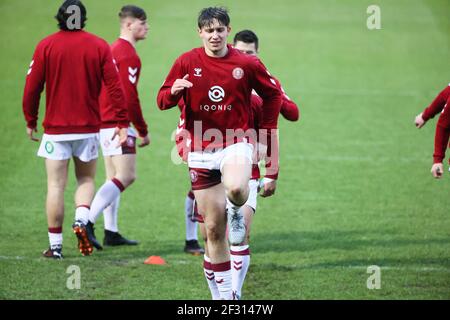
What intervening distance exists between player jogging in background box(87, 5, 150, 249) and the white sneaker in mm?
2568

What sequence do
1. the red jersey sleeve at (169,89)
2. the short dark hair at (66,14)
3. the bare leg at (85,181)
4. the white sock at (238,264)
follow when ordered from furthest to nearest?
1. the bare leg at (85,181)
2. the short dark hair at (66,14)
3. the white sock at (238,264)
4. the red jersey sleeve at (169,89)

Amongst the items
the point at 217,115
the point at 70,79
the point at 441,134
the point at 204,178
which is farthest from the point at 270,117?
the point at 70,79

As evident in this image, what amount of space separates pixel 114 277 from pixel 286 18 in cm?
2438

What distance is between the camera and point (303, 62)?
24.6 metres

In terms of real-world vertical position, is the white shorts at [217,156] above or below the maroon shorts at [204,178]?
above

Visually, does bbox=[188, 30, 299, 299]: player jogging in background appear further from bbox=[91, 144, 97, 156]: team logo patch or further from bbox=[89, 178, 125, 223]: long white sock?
bbox=[89, 178, 125, 223]: long white sock

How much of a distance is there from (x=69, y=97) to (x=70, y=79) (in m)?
0.17

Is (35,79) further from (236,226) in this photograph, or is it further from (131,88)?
(236,226)

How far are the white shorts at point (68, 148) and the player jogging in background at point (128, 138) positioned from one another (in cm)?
61

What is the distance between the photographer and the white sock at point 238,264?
756cm

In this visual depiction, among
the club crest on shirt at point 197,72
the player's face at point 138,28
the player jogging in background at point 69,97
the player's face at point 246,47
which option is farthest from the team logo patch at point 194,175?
the player's face at point 138,28

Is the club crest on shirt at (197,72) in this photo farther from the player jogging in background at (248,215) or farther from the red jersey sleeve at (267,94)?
the player jogging in background at (248,215)

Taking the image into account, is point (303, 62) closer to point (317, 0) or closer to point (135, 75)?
point (317, 0)

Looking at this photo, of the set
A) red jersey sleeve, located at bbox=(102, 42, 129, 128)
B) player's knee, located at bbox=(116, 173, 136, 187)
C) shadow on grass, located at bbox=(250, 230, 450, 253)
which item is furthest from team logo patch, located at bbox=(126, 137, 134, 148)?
shadow on grass, located at bbox=(250, 230, 450, 253)
